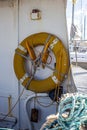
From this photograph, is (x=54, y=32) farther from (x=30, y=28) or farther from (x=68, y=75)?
(x=68, y=75)

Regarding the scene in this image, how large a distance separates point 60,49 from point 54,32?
300 mm

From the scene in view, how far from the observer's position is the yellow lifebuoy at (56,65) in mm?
4098

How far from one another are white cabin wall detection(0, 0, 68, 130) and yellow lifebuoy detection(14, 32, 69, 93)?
0.47 ft

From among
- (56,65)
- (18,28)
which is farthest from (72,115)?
(18,28)

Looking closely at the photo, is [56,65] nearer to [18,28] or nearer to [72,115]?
[18,28]

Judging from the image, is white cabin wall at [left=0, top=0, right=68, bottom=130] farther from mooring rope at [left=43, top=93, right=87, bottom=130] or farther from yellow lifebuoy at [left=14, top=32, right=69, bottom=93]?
mooring rope at [left=43, top=93, right=87, bottom=130]

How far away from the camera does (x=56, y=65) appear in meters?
4.15

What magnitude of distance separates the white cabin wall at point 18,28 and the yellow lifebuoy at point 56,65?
0.47ft

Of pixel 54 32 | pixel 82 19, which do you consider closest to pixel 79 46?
pixel 82 19

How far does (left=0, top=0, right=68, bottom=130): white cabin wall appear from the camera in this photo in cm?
421

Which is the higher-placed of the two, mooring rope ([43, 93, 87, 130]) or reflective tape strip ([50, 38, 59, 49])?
reflective tape strip ([50, 38, 59, 49])

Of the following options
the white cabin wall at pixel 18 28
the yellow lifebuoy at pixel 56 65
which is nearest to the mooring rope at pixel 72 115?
the yellow lifebuoy at pixel 56 65

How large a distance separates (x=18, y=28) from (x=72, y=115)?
107 inches

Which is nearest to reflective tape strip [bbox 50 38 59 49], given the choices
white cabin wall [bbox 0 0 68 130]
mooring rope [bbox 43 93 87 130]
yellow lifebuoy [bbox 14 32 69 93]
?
yellow lifebuoy [bbox 14 32 69 93]
